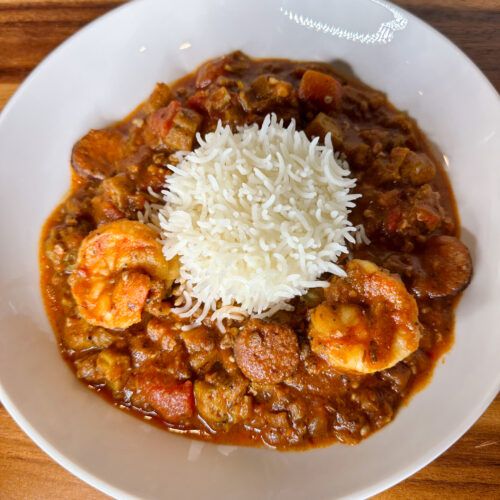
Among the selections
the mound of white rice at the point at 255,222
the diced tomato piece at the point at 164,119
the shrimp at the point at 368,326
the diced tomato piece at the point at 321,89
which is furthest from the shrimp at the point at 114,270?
the diced tomato piece at the point at 321,89

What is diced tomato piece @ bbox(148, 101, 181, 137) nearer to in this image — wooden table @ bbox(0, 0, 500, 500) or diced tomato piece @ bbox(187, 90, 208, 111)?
diced tomato piece @ bbox(187, 90, 208, 111)

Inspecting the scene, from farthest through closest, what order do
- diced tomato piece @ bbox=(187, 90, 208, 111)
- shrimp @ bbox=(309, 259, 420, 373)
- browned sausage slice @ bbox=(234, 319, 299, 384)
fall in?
diced tomato piece @ bbox=(187, 90, 208, 111) → browned sausage slice @ bbox=(234, 319, 299, 384) → shrimp @ bbox=(309, 259, 420, 373)

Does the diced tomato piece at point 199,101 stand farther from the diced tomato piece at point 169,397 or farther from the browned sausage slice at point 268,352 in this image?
the diced tomato piece at point 169,397

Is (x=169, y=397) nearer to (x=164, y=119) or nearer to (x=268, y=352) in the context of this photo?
(x=268, y=352)

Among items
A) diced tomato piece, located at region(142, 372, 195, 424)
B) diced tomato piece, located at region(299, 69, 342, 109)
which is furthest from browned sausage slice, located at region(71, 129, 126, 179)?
diced tomato piece, located at region(142, 372, 195, 424)

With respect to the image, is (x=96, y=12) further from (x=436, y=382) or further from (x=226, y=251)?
(x=436, y=382)

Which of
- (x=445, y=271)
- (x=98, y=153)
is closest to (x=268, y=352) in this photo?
(x=445, y=271)

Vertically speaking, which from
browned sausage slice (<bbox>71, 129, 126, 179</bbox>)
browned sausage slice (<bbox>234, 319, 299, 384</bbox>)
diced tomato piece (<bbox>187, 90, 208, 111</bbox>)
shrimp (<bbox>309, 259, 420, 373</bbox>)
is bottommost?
browned sausage slice (<bbox>234, 319, 299, 384</bbox>)
